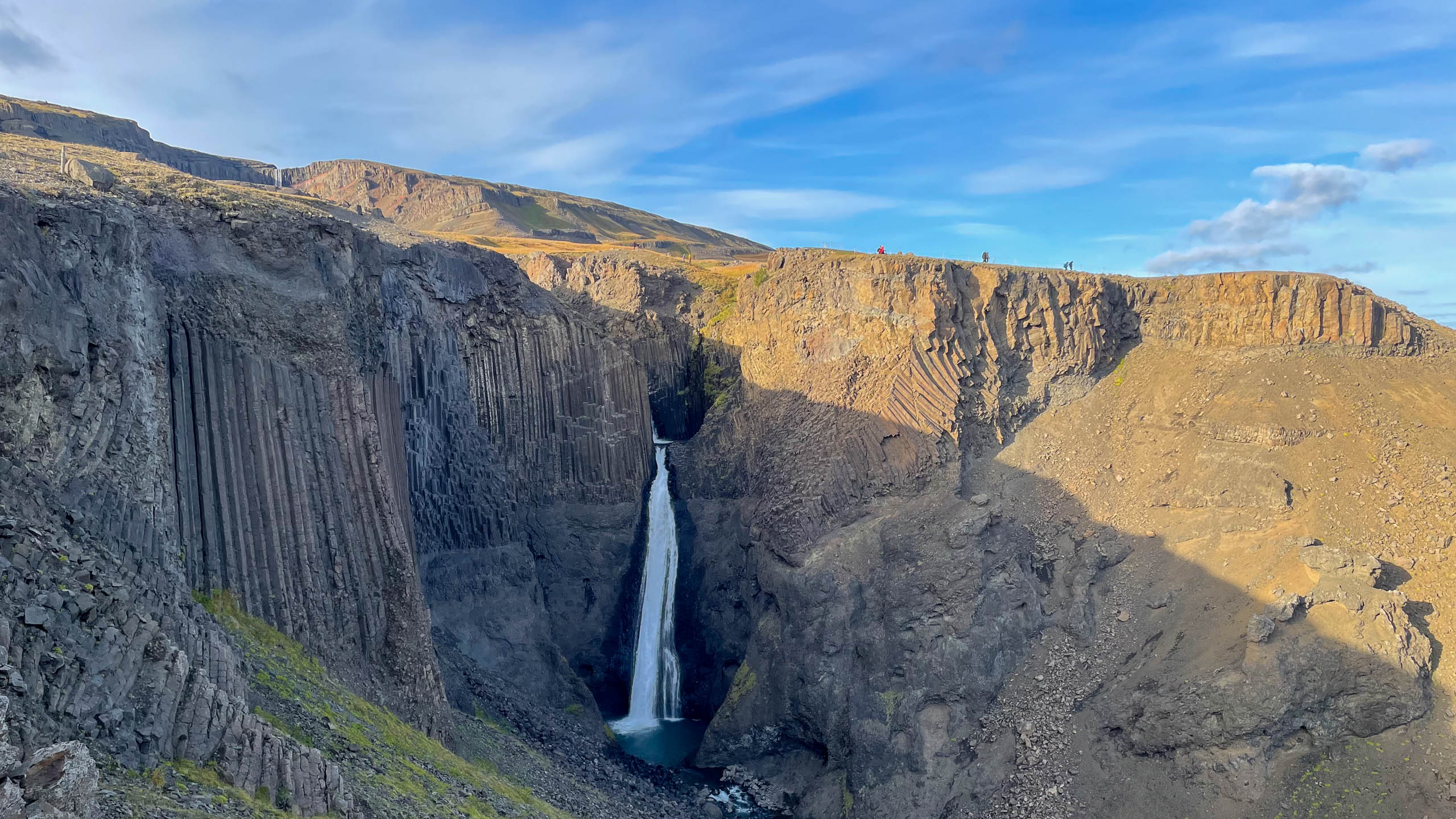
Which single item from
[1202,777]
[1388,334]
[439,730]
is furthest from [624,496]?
[1388,334]

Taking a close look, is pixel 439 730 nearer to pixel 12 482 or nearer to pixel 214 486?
pixel 214 486

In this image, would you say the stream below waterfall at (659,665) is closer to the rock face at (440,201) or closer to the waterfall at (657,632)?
the waterfall at (657,632)

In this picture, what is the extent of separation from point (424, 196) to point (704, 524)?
209ft

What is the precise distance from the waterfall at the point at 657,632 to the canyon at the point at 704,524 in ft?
1.84

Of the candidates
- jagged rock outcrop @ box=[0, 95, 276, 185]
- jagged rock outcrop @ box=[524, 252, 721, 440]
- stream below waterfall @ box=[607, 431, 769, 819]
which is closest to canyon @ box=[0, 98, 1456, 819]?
jagged rock outcrop @ box=[524, 252, 721, 440]

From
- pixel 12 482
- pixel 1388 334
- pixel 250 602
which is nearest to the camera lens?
pixel 12 482

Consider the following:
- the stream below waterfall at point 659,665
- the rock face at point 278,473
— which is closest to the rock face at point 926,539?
the stream below waterfall at point 659,665

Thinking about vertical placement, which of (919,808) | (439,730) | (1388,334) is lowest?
(919,808)

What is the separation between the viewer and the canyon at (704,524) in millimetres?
14922

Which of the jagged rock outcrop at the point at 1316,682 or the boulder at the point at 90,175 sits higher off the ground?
the boulder at the point at 90,175

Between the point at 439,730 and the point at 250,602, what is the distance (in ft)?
19.7

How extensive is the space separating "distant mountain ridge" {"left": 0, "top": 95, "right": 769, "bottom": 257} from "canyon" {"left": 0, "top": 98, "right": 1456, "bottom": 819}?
45067 mm

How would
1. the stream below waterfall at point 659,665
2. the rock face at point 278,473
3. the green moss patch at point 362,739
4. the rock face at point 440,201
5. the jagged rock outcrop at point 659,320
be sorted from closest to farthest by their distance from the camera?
1. the rock face at point 278,473
2. the green moss patch at point 362,739
3. the stream below waterfall at point 659,665
4. the jagged rock outcrop at point 659,320
5. the rock face at point 440,201

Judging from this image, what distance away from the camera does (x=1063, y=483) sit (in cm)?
3306
